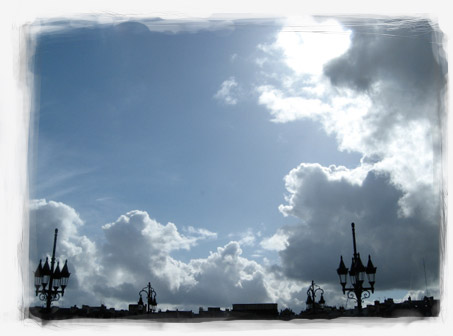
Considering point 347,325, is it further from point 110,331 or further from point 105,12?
point 105,12

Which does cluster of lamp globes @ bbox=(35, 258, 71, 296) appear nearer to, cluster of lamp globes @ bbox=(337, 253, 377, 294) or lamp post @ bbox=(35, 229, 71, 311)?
lamp post @ bbox=(35, 229, 71, 311)

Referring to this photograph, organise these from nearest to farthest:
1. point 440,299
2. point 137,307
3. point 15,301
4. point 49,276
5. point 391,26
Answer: point 15,301, point 440,299, point 391,26, point 49,276, point 137,307

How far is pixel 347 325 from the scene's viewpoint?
4719 millimetres

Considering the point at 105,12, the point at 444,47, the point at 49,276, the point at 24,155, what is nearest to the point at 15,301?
the point at 24,155

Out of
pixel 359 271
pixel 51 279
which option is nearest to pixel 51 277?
pixel 51 279

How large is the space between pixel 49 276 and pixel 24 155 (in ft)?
27.4

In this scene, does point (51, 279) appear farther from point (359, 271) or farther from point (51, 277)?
point (359, 271)

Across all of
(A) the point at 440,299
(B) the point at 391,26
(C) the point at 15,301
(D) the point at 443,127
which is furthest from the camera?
(B) the point at 391,26

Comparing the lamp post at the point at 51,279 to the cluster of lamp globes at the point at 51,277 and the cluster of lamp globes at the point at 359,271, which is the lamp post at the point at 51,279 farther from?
the cluster of lamp globes at the point at 359,271

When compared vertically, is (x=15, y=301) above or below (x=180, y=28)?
below

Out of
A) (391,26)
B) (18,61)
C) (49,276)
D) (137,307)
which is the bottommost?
(137,307)

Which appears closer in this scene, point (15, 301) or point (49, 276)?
point (15, 301)

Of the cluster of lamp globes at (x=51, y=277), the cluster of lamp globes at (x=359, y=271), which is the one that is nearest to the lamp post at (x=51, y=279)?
the cluster of lamp globes at (x=51, y=277)

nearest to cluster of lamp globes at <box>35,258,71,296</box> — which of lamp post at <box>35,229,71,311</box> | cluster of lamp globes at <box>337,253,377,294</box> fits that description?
lamp post at <box>35,229,71,311</box>
